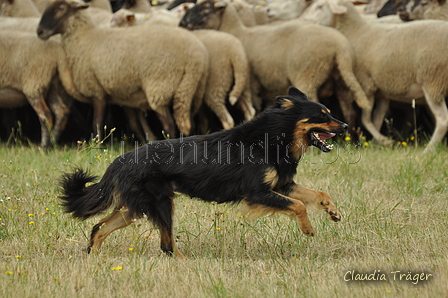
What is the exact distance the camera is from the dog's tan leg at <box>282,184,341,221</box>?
13.3 feet

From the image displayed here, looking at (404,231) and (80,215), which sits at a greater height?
(80,215)

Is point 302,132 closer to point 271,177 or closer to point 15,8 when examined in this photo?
point 271,177

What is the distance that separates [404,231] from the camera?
4555 millimetres

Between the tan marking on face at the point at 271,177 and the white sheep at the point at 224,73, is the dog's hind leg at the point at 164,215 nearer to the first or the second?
the tan marking on face at the point at 271,177

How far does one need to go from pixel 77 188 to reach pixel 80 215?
0.17m

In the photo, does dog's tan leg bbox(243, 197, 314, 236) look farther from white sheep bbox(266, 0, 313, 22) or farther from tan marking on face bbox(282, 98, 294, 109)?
white sheep bbox(266, 0, 313, 22)

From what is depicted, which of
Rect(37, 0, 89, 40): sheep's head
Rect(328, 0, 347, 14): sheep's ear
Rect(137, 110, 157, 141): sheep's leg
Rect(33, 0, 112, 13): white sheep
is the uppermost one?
Rect(37, 0, 89, 40): sheep's head

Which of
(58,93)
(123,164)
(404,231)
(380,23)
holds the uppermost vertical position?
(123,164)

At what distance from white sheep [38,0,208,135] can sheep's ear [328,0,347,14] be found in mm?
2268

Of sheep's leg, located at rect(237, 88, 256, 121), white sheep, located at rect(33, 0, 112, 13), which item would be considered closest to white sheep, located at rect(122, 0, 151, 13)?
white sheep, located at rect(33, 0, 112, 13)

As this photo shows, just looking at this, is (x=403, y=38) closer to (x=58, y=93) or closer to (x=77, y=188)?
(x=58, y=93)

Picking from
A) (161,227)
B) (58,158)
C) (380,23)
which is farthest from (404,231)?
(380,23)

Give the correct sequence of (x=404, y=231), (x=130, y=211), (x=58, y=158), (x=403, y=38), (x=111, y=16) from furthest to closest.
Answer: (x=111, y=16), (x=403, y=38), (x=58, y=158), (x=404, y=231), (x=130, y=211)

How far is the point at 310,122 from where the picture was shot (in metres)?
4.04
